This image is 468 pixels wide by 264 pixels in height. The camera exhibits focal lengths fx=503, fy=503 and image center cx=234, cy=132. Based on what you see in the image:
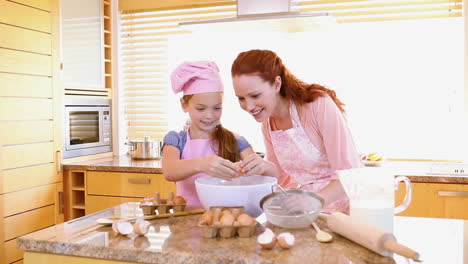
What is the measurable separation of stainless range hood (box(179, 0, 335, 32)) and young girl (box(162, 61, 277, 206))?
72 centimetres

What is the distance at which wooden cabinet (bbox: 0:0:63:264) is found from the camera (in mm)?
2715

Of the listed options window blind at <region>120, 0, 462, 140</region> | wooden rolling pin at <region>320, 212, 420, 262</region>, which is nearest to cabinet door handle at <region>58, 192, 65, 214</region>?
window blind at <region>120, 0, 462, 140</region>

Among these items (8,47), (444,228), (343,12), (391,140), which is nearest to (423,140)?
(391,140)

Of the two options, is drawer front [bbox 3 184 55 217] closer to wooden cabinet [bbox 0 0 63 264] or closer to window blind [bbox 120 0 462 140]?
wooden cabinet [bbox 0 0 63 264]

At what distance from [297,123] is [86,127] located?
206cm

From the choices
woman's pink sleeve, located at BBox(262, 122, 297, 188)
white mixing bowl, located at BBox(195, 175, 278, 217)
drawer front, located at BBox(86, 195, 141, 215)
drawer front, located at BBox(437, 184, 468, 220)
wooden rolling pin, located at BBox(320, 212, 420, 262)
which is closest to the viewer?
wooden rolling pin, located at BBox(320, 212, 420, 262)

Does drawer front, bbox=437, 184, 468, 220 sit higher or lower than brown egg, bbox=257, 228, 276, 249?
lower

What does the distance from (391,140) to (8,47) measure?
7.71 feet

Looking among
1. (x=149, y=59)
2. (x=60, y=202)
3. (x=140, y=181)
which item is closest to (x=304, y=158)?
(x=140, y=181)

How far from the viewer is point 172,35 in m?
3.72

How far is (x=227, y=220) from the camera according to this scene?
118 centimetres

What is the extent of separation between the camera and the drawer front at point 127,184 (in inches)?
122

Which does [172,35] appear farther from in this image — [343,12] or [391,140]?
[391,140]

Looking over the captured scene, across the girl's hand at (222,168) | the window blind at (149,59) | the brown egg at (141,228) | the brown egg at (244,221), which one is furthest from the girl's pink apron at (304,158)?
the window blind at (149,59)
